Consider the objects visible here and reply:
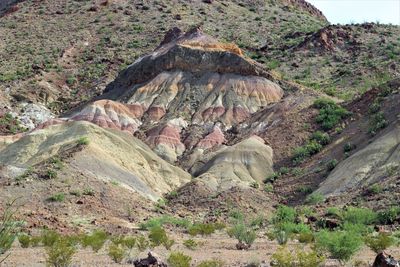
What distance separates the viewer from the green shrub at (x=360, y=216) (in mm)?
25719

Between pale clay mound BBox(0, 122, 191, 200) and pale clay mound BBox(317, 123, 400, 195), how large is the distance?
10.8 meters

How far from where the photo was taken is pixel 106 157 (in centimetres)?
3803

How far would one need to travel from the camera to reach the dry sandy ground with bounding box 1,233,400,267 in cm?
1661

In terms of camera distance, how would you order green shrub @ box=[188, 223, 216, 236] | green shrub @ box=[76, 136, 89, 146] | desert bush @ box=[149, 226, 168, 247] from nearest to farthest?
desert bush @ box=[149, 226, 168, 247] < green shrub @ box=[188, 223, 216, 236] < green shrub @ box=[76, 136, 89, 146]

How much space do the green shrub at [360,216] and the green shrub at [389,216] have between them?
26 centimetres

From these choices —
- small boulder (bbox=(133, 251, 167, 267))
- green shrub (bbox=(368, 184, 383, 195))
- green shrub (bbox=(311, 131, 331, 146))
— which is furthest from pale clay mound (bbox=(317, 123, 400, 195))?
small boulder (bbox=(133, 251, 167, 267))

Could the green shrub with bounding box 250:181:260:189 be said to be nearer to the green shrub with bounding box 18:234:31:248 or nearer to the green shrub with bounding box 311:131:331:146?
the green shrub with bounding box 311:131:331:146

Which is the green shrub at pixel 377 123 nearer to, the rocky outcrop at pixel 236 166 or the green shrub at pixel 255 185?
the rocky outcrop at pixel 236 166

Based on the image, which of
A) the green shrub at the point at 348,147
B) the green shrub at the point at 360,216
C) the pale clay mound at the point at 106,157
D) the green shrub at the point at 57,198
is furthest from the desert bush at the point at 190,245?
the green shrub at the point at 348,147

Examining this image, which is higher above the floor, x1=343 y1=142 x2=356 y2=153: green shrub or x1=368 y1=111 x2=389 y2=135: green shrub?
x1=368 y1=111 x2=389 y2=135: green shrub

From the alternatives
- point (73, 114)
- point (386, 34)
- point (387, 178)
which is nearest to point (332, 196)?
point (387, 178)

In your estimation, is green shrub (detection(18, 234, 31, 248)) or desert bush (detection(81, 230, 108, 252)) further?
green shrub (detection(18, 234, 31, 248))

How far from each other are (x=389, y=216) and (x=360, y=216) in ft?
4.72

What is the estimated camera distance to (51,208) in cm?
2873
